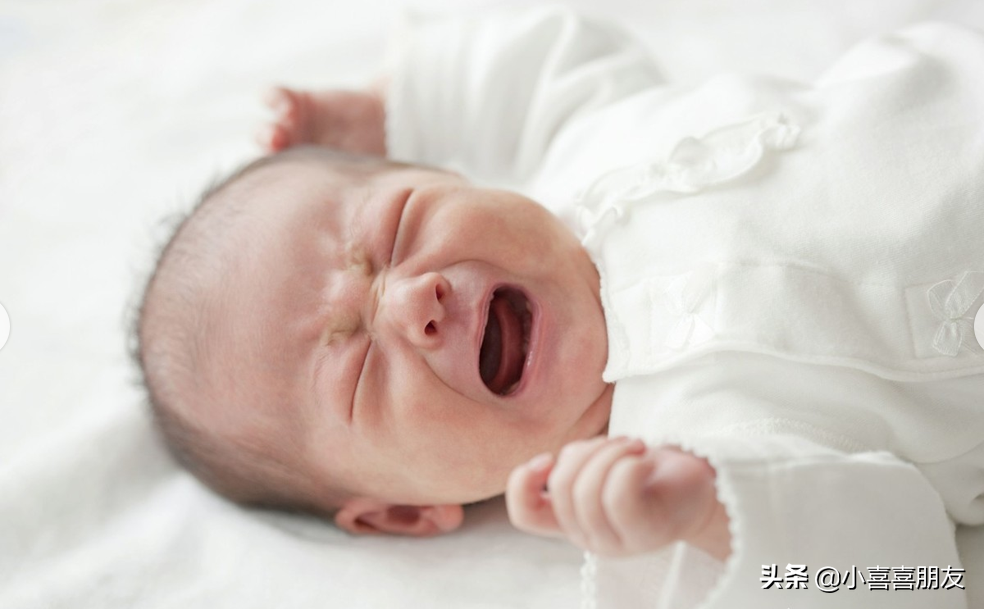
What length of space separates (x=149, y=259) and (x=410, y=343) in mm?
628

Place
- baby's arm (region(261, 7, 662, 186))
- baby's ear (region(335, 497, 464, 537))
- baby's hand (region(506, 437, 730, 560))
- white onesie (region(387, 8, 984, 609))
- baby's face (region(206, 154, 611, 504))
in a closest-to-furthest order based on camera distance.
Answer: baby's hand (region(506, 437, 730, 560))
white onesie (region(387, 8, 984, 609))
baby's face (region(206, 154, 611, 504))
baby's ear (region(335, 497, 464, 537))
baby's arm (region(261, 7, 662, 186))

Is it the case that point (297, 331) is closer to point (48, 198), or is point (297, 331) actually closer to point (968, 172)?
point (968, 172)

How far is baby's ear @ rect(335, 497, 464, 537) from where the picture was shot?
4.37ft

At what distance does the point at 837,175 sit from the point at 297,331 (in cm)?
70

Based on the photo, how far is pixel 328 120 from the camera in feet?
6.05

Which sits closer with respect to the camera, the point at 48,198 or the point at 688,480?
the point at 688,480

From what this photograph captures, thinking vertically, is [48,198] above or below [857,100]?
below

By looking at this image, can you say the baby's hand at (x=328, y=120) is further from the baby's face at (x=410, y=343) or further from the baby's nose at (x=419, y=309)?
the baby's nose at (x=419, y=309)

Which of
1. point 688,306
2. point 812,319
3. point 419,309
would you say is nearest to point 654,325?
point 688,306

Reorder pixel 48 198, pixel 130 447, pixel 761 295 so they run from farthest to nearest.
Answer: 1. pixel 48 198
2. pixel 130 447
3. pixel 761 295

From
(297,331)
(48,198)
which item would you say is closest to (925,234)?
(297,331)

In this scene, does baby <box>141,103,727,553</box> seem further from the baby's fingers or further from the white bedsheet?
the baby's fingers

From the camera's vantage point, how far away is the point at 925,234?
3.62 feet

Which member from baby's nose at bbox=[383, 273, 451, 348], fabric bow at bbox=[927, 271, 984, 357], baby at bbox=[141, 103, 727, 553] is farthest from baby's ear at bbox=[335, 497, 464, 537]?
A: fabric bow at bbox=[927, 271, 984, 357]
